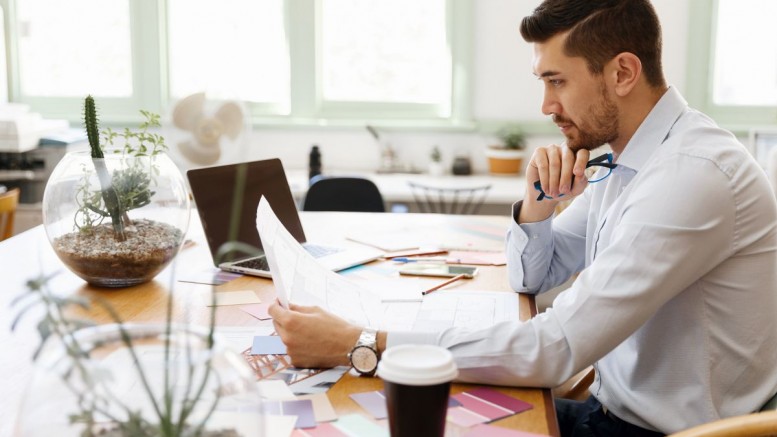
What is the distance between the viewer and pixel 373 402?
1174 mm

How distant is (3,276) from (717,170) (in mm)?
1492

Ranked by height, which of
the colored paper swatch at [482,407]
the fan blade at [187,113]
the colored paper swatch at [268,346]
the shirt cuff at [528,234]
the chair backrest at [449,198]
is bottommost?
the chair backrest at [449,198]

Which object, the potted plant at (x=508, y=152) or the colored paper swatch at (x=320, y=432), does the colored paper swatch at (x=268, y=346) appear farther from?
the potted plant at (x=508, y=152)

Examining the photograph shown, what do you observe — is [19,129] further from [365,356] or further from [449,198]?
[365,356]

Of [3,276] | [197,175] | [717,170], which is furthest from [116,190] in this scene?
[717,170]

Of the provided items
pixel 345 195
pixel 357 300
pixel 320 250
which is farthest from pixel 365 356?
pixel 345 195

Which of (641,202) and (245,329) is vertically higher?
(641,202)

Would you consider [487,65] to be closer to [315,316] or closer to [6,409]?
[315,316]

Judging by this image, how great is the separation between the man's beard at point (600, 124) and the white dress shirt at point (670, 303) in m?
0.06

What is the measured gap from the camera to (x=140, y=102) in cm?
464

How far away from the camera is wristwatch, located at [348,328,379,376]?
1.27 metres

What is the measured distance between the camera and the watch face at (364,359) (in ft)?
4.17

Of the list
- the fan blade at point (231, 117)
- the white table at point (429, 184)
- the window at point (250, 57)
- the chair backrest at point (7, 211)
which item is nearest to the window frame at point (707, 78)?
the white table at point (429, 184)

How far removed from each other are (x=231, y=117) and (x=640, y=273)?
8.13 ft
